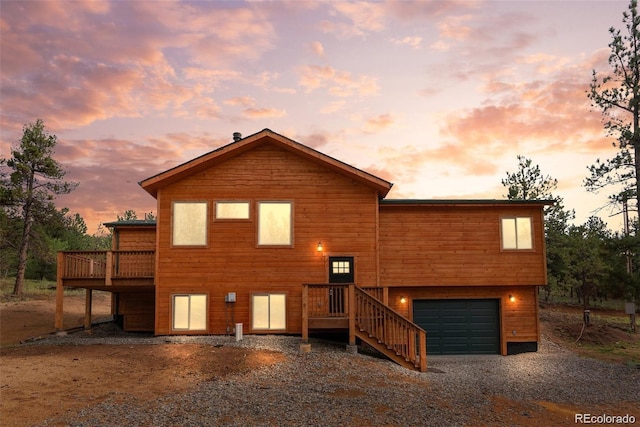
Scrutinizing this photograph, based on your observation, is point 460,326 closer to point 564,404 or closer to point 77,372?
point 564,404

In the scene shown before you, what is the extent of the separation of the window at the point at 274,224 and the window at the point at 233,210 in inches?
21.3

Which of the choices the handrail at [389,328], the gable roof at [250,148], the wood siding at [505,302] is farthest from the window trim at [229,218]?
the wood siding at [505,302]

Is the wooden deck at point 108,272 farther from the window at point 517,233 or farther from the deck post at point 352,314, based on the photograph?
the window at point 517,233

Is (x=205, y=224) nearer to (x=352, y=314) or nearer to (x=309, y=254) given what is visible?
(x=309, y=254)

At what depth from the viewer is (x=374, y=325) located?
46.4ft

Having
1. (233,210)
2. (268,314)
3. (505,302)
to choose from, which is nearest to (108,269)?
(233,210)

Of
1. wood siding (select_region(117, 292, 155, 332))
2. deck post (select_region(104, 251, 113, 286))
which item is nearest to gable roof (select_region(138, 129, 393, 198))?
deck post (select_region(104, 251, 113, 286))

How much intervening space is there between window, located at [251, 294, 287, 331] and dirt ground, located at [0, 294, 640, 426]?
2.88 metres

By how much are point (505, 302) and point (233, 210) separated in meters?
11.5

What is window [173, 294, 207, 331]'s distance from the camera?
54.6ft

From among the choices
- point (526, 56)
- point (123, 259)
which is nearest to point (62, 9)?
point (123, 259)

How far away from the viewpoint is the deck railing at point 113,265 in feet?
56.3

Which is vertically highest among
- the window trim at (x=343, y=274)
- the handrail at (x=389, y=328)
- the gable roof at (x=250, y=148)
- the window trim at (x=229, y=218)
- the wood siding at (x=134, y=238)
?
the gable roof at (x=250, y=148)

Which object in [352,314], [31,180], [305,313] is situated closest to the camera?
[352,314]
